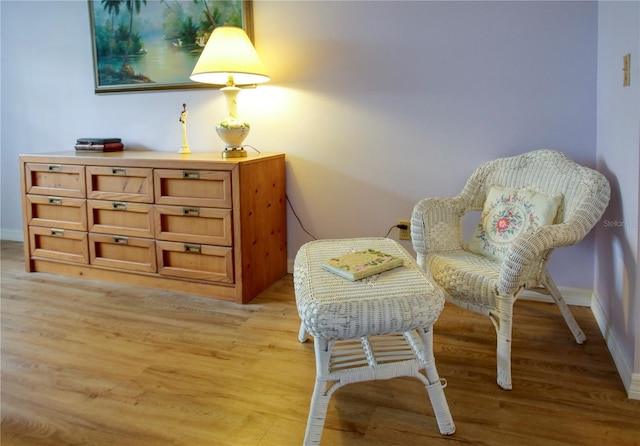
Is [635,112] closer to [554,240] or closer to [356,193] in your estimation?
[554,240]

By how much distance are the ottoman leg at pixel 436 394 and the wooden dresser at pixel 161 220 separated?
1.31 m

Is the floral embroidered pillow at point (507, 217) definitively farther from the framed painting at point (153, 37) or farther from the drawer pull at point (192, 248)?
the framed painting at point (153, 37)

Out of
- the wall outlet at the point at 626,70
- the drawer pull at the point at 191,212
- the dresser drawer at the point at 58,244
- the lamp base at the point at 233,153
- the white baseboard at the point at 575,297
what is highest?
the wall outlet at the point at 626,70

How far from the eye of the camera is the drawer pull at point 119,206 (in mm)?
2893

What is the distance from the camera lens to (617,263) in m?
2.04

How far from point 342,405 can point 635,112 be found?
4.60 feet

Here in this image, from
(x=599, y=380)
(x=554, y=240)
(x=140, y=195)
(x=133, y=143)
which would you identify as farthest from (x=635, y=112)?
(x=133, y=143)

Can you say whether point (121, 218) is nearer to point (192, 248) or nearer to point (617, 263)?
point (192, 248)

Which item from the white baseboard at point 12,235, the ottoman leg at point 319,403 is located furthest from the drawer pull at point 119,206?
the ottoman leg at point 319,403

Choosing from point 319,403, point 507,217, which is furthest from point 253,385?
point 507,217

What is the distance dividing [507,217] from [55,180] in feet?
8.44

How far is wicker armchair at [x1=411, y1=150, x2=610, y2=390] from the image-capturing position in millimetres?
1825

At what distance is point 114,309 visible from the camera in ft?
8.66

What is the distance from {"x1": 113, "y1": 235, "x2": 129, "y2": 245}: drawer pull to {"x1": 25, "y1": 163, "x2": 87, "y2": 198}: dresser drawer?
0.33m
